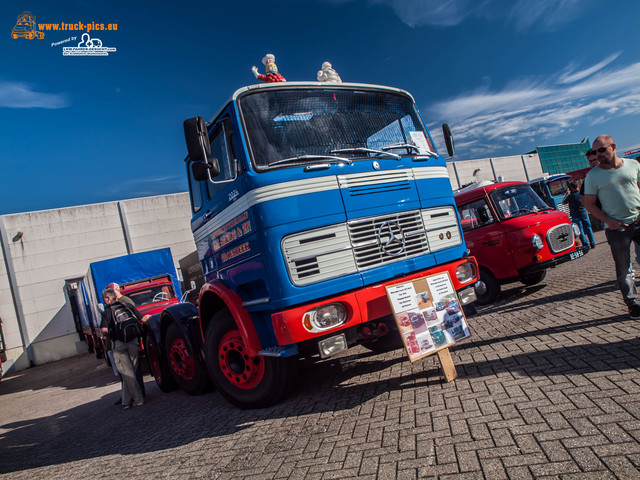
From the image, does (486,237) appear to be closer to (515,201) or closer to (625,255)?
(515,201)

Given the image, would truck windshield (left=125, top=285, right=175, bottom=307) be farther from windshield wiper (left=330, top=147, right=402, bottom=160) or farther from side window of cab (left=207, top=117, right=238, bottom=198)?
windshield wiper (left=330, top=147, right=402, bottom=160)

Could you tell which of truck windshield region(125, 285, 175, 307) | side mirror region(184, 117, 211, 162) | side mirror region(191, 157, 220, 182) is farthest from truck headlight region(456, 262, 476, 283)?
truck windshield region(125, 285, 175, 307)

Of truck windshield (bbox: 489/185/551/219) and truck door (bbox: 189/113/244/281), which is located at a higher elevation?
truck door (bbox: 189/113/244/281)

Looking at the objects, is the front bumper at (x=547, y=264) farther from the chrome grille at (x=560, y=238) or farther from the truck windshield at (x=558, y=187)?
the truck windshield at (x=558, y=187)

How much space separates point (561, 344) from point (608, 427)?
5.58 feet

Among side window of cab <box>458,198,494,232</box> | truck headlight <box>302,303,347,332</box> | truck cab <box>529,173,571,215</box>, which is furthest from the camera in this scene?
truck cab <box>529,173,571,215</box>

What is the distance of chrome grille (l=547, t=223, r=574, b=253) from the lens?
6840mm

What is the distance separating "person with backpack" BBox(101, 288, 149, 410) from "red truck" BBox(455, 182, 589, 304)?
19.2 feet

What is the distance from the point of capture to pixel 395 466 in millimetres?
2502

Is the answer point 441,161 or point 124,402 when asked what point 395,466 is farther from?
point 124,402

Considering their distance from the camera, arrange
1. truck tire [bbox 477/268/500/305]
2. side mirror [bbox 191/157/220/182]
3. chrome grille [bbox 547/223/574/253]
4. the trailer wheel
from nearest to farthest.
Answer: side mirror [bbox 191/157/220/182] → the trailer wheel → chrome grille [bbox 547/223/574/253] → truck tire [bbox 477/268/500/305]

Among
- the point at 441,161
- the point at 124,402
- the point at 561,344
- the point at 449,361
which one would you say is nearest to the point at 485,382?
the point at 449,361

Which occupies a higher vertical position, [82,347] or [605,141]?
[605,141]

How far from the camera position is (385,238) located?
12.6ft
